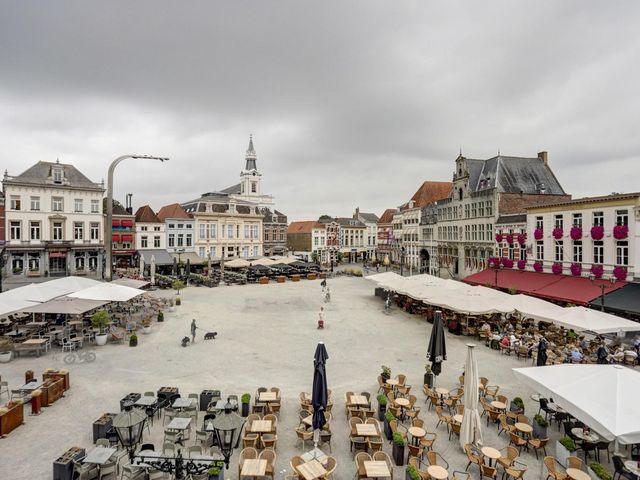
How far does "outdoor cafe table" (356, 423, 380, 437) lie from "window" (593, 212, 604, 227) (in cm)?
2691

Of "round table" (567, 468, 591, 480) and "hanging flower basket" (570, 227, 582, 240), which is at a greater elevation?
"hanging flower basket" (570, 227, 582, 240)

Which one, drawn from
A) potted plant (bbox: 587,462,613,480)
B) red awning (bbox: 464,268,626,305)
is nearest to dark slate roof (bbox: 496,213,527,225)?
red awning (bbox: 464,268,626,305)

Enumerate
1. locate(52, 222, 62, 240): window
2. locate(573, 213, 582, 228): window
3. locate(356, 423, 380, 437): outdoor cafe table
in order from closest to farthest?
locate(356, 423, 380, 437): outdoor cafe table → locate(573, 213, 582, 228): window → locate(52, 222, 62, 240): window

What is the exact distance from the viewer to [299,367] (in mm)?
17031

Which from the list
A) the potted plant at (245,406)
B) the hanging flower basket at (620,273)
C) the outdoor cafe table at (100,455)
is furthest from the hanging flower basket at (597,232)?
the outdoor cafe table at (100,455)

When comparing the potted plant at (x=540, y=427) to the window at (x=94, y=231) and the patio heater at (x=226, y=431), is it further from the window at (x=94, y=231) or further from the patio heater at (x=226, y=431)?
the window at (x=94, y=231)

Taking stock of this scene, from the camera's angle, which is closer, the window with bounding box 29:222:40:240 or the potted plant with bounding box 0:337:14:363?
the potted plant with bounding box 0:337:14:363

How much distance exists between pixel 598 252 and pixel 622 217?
3.17 m

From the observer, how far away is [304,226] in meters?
89.8

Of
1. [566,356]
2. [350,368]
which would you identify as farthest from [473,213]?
[350,368]

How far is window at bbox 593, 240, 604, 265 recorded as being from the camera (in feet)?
91.4

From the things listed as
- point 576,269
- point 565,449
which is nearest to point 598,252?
point 576,269

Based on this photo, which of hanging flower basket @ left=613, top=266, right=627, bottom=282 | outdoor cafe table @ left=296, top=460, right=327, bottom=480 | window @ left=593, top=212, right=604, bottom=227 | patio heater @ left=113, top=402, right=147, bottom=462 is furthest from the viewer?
window @ left=593, top=212, right=604, bottom=227

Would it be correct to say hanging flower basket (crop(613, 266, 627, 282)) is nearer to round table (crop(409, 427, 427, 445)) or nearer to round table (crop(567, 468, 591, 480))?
round table (crop(567, 468, 591, 480))
